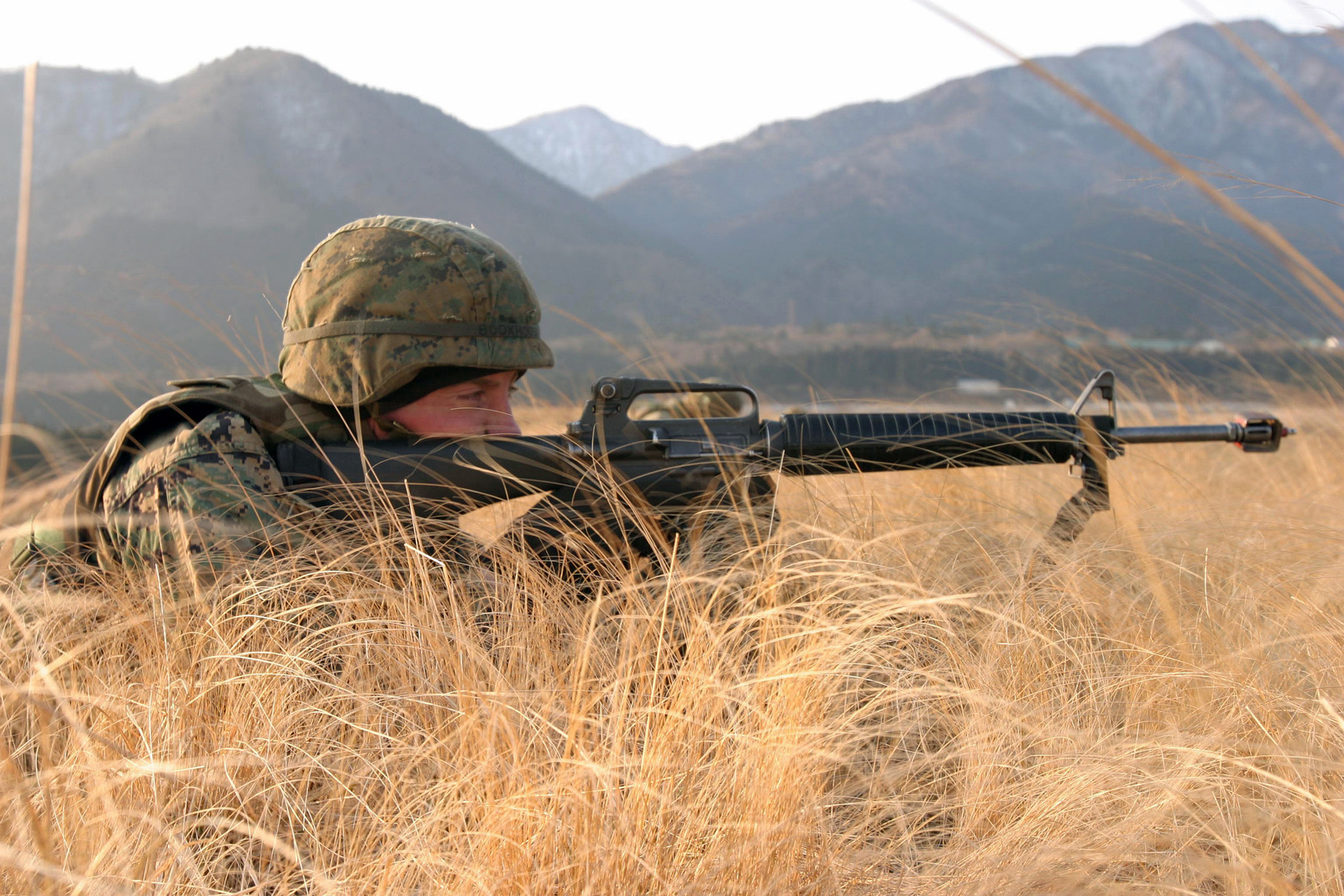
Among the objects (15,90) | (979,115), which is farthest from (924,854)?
(979,115)

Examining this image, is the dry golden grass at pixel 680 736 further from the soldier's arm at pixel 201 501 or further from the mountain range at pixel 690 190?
the mountain range at pixel 690 190

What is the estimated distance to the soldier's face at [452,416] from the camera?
2758 millimetres

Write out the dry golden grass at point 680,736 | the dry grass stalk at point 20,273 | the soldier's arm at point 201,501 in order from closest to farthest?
the dry grass stalk at point 20,273, the dry golden grass at point 680,736, the soldier's arm at point 201,501

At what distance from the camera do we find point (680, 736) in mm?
1630

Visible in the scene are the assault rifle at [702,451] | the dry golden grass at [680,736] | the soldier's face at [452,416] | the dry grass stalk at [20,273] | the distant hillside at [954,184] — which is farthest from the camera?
the distant hillside at [954,184]

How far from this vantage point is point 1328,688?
1.89 m

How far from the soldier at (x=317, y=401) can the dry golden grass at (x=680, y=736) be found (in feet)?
0.49

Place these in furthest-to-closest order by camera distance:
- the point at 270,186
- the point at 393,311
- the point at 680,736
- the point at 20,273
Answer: the point at 270,186
the point at 393,311
the point at 680,736
the point at 20,273

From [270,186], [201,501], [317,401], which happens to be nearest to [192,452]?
[201,501]

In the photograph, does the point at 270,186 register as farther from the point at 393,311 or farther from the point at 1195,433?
the point at 1195,433

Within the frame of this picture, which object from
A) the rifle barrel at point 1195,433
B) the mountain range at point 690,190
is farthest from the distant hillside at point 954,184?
the rifle barrel at point 1195,433

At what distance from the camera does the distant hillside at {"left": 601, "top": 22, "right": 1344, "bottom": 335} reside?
459ft

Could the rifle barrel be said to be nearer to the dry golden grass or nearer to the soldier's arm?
the dry golden grass

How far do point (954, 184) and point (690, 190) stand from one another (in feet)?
165
